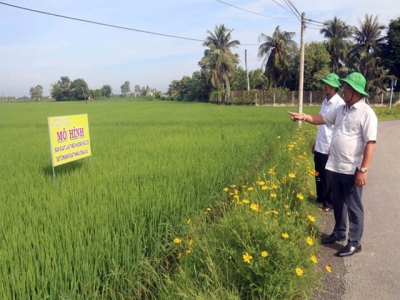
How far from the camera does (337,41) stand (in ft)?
131

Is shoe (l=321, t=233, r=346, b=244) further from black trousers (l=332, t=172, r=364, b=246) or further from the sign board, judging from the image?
the sign board

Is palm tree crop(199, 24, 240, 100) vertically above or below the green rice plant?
above

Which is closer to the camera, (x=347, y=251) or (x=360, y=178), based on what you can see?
(x=360, y=178)

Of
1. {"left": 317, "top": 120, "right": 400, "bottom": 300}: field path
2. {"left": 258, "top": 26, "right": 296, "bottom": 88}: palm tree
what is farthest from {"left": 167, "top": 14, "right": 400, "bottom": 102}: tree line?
{"left": 317, "top": 120, "right": 400, "bottom": 300}: field path

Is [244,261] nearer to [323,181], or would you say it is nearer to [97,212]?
[97,212]

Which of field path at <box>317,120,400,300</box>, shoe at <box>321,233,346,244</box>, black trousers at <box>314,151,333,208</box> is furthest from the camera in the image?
black trousers at <box>314,151,333,208</box>

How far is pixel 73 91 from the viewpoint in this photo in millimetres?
60281

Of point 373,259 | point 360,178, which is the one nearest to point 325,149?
point 360,178

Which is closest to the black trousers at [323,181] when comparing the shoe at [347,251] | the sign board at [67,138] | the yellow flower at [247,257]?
the shoe at [347,251]

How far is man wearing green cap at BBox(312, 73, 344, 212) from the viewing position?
13.9 ft

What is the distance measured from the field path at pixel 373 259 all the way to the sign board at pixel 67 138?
359cm

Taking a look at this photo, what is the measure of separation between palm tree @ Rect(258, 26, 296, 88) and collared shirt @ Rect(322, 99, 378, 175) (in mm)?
36315

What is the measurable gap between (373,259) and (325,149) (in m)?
1.64

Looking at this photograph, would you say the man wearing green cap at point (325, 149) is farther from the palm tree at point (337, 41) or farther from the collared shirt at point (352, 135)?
the palm tree at point (337, 41)
